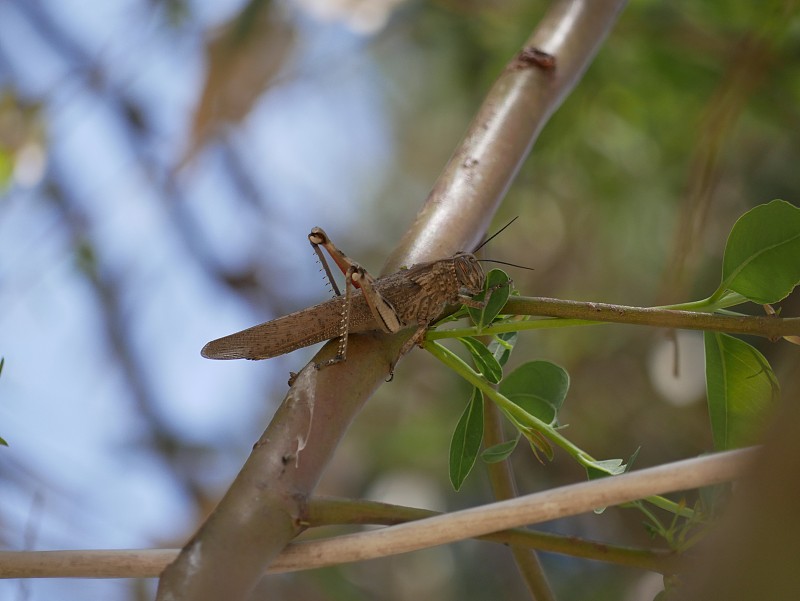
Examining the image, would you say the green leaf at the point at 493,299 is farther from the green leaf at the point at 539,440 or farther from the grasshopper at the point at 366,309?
the green leaf at the point at 539,440

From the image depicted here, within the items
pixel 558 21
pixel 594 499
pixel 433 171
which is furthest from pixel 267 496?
Result: pixel 433 171

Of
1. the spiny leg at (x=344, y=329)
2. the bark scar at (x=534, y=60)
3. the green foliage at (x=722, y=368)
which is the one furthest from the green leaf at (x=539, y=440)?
the bark scar at (x=534, y=60)

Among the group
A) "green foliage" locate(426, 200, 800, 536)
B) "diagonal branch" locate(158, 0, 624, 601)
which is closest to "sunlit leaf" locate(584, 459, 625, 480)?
"green foliage" locate(426, 200, 800, 536)

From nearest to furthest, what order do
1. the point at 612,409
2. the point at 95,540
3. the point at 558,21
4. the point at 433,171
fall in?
the point at 558,21 → the point at 95,540 → the point at 612,409 → the point at 433,171

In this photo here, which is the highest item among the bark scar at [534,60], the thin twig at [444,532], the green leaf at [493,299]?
the bark scar at [534,60]

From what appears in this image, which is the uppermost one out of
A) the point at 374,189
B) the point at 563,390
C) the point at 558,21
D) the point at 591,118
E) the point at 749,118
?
the point at 374,189

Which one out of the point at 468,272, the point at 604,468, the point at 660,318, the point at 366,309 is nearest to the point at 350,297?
the point at 366,309

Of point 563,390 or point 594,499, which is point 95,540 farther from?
point 594,499
